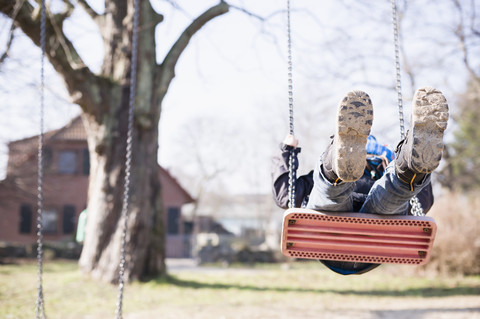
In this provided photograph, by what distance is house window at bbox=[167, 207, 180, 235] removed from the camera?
81.6 feet

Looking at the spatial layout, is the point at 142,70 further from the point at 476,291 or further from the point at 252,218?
the point at 252,218

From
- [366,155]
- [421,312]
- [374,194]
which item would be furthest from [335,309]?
[366,155]

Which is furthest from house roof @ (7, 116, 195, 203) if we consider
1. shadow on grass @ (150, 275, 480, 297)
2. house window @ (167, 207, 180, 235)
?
shadow on grass @ (150, 275, 480, 297)

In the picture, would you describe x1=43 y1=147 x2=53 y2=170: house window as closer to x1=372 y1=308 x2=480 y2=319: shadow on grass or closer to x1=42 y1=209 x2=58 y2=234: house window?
x1=42 y1=209 x2=58 y2=234: house window

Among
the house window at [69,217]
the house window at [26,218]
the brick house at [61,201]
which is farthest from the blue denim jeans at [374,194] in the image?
the house window at [26,218]

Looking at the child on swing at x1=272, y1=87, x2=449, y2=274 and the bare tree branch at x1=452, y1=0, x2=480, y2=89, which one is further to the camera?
the bare tree branch at x1=452, y1=0, x2=480, y2=89

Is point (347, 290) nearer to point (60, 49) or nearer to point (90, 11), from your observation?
point (60, 49)

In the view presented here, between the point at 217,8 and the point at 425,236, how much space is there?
6.53 metres

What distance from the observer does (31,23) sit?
7059 millimetres

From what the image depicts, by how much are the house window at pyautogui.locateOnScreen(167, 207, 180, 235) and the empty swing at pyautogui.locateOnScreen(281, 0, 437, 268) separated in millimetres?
22246

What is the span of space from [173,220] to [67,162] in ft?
20.3

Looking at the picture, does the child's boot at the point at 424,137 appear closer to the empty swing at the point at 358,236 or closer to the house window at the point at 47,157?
the empty swing at the point at 358,236

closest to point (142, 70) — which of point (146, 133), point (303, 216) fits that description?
point (146, 133)

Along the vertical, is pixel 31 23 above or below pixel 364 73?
below
